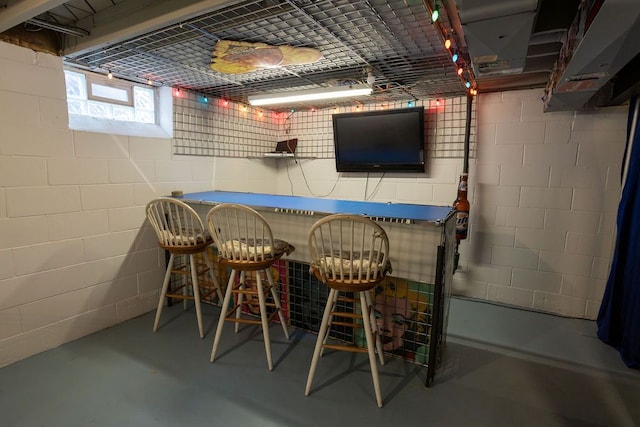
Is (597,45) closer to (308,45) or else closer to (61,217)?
(308,45)

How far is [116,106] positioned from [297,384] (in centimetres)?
270

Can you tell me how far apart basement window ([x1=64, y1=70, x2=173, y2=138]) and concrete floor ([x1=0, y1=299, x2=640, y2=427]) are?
1.66m

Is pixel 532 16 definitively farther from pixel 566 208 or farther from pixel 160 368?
pixel 160 368

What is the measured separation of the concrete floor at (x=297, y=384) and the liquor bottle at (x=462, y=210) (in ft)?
2.85

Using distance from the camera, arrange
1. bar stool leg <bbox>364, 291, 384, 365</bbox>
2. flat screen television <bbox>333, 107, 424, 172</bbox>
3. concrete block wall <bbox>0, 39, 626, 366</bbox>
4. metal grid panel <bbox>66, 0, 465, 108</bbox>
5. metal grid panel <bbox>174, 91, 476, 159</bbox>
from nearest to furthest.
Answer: metal grid panel <bbox>66, 0, 465, 108</bbox>
bar stool leg <bbox>364, 291, 384, 365</bbox>
concrete block wall <bbox>0, 39, 626, 366</bbox>
metal grid panel <bbox>174, 91, 476, 159</bbox>
flat screen television <bbox>333, 107, 424, 172</bbox>

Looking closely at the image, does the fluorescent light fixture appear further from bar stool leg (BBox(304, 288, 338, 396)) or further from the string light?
bar stool leg (BBox(304, 288, 338, 396))

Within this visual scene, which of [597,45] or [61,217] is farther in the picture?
[61,217]

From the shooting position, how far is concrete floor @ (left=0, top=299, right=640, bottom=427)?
5.73ft

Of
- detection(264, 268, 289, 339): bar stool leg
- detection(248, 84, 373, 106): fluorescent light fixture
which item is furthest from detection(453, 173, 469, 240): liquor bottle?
detection(264, 268, 289, 339): bar stool leg

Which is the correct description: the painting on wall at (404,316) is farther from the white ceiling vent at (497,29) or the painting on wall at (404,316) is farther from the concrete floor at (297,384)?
the white ceiling vent at (497,29)

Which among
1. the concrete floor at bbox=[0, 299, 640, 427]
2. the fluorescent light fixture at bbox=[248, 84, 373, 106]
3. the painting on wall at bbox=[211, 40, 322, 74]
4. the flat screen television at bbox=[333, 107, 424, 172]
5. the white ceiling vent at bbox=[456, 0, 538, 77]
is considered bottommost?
the concrete floor at bbox=[0, 299, 640, 427]

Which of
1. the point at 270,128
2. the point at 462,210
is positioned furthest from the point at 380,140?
the point at 270,128

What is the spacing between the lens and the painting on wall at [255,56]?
2.11m

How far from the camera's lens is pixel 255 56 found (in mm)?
2230
